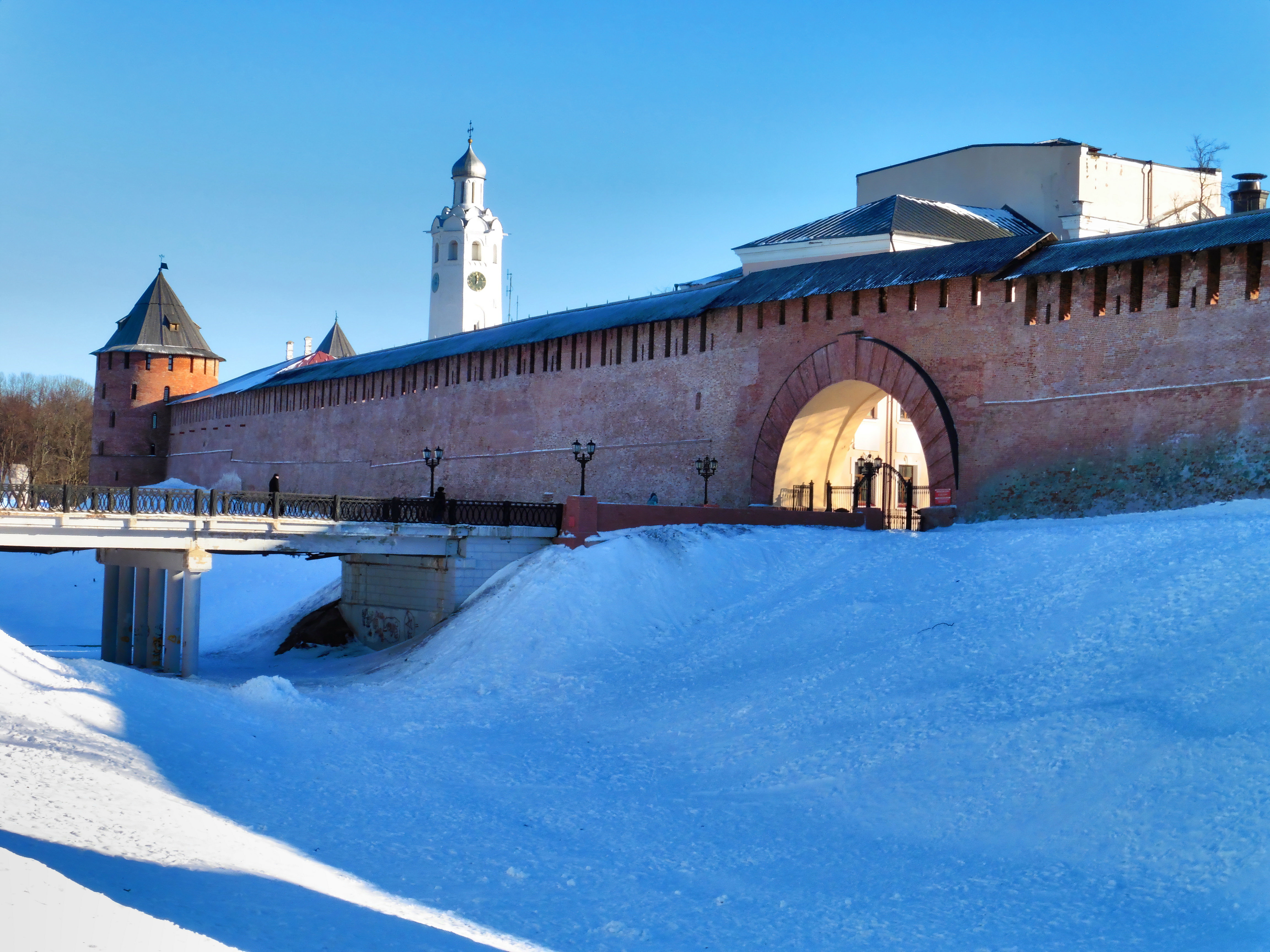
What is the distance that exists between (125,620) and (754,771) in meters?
12.1

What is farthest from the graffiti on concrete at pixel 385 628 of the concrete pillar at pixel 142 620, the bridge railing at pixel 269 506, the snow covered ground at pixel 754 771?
the snow covered ground at pixel 754 771

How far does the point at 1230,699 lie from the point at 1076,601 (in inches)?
96.9

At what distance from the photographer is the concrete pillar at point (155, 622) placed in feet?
55.2

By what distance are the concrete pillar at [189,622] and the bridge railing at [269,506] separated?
85 cm

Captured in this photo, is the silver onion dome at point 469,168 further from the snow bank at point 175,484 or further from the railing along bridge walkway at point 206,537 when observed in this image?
the railing along bridge walkway at point 206,537

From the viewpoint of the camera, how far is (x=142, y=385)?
38.4 meters

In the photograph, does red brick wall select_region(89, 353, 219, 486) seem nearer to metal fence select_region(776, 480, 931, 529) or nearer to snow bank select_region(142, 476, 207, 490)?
snow bank select_region(142, 476, 207, 490)

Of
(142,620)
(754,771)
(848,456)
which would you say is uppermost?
(848,456)

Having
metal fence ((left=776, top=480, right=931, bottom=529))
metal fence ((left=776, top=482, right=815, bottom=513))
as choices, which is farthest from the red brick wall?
metal fence ((left=776, top=482, right=815, bottom=513))

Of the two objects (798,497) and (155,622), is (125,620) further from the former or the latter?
(798,497)

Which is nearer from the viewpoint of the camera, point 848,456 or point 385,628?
point 385,628

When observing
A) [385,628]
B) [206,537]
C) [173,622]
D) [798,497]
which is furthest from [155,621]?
[798,497]

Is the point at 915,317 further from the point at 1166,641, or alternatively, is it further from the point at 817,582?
the point at 1166,641

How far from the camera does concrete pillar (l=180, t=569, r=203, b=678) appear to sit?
51.1ft
